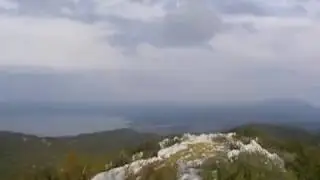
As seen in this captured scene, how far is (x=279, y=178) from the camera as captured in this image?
16575 cm

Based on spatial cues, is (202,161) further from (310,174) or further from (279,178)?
(310,174)

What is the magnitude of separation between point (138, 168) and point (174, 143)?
2934cm

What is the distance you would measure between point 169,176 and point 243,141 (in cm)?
3795

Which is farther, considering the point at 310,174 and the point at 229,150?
the point at 310,174

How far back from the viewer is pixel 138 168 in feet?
563

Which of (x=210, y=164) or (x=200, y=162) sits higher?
(x=200, y=162)

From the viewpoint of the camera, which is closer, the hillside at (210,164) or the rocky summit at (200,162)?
the rocky summit at (200,162)

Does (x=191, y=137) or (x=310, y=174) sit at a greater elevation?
(x=191, y=137)

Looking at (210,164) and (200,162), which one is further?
(210,164)

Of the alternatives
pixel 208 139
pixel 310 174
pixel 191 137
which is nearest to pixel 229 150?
pixel 208 139

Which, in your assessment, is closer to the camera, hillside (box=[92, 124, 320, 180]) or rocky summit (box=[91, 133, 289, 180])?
rocky summit (box=[91, 133, 289, 180])

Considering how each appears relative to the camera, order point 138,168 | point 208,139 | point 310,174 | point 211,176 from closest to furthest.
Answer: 1. point 211,176
2. point 138,168
3. point 208,139
4. point 310,174

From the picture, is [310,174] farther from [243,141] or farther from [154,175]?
[154,175]

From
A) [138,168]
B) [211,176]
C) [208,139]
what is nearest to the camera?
[211,176]
